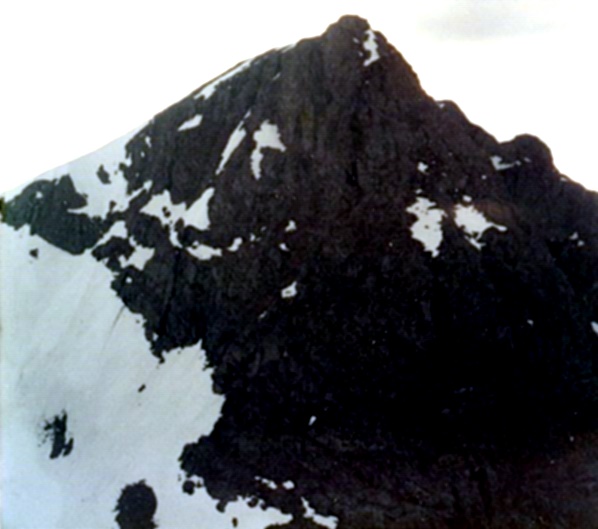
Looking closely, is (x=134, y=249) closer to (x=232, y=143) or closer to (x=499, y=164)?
(x=232, y=143)

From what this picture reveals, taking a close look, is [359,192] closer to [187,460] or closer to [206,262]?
[206,262]

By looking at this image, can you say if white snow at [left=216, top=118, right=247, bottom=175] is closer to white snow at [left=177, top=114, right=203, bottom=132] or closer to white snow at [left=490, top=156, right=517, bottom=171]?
white snow at [left=177, top=114, right=203, bottom=132]

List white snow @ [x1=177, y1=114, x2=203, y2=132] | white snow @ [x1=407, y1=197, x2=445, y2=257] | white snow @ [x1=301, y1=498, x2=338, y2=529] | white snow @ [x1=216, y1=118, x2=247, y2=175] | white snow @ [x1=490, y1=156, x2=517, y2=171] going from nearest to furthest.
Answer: white snow @ [x1=301, y1=498, x2=338, y2=529]
white snow @ [x1=407, y1=197, x2=445, y2=257]
white snow @ [x1=490, y1=156, x2=517, y2=171]
white snow @ [x1=216, y1=118, x2=247, y2=175]
white snow @ [x1=177, y1=114, x2=203, y2=132]

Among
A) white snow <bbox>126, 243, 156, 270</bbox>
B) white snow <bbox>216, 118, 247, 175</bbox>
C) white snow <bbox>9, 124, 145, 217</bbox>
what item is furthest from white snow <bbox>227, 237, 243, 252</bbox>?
white snow <bbox>9, 124, 145, 217</bbox>

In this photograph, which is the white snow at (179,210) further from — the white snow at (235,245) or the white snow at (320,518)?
the white snow at (320,518)

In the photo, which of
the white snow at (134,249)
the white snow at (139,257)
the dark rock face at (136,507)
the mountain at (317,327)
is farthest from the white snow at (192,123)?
the dark rock face at (136,507)
